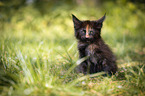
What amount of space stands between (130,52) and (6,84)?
12.0 feet

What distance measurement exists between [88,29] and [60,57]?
1026 mm

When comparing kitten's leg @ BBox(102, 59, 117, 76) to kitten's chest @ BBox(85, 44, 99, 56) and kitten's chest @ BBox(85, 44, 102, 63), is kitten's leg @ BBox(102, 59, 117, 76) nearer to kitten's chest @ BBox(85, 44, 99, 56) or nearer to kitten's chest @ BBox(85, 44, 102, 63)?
kitten's chest @ BBox(85, 44, 102, 63)

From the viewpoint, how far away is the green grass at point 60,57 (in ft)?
5.93

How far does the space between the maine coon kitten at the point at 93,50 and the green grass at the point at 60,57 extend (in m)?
0.19

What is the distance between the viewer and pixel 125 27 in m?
6.49

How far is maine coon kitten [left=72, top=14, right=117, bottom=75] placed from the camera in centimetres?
266

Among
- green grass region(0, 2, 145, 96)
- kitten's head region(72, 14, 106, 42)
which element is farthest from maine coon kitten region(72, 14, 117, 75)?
green grass region(0, 2, 145, 96)

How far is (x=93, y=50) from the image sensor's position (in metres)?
2.67

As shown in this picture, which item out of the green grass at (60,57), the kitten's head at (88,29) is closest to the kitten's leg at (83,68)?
the green grass at (60,57)

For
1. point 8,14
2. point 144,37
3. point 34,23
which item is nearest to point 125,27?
point 144,37

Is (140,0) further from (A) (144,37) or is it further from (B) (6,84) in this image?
(B) (6,84)

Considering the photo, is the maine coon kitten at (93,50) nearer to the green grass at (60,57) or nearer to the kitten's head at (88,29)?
the kitten's head at (88,29)

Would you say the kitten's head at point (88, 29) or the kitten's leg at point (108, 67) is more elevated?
the kitten's head at point (88, 29)

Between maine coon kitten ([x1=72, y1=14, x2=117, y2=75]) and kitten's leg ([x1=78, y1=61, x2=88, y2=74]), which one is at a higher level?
maine coon kitten ([x1=72, y1=14, x2=117, y2=75])
